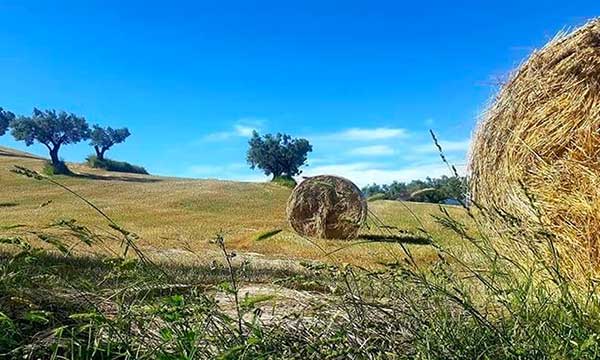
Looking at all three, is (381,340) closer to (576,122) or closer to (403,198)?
(403,198)

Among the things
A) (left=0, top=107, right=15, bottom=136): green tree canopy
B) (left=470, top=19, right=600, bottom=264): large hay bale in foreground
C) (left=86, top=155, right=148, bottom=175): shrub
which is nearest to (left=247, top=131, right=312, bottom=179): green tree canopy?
(left=86, top=155, right=148, bottom=175): shrub

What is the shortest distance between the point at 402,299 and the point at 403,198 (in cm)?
50

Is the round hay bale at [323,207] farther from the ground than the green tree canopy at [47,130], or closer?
closer

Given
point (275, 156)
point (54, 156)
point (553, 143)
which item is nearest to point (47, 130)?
point (54, 156)

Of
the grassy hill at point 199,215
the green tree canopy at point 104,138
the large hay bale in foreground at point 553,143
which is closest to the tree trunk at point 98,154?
the green tree canopy at point 104,138

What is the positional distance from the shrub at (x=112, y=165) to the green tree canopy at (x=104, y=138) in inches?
51.9

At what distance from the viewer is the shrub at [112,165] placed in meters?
40.8

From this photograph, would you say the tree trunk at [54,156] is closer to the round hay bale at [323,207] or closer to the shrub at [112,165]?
the shrub at [112,165]

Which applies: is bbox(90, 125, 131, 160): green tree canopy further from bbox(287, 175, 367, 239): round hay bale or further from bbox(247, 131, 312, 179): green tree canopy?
bbox(287, 175, 367, 239): round hay bale

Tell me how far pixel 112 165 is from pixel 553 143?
134ft

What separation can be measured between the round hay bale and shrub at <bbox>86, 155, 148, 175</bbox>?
102 feet

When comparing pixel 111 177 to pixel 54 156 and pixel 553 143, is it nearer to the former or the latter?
pixel 54 156

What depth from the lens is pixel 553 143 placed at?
3730mm

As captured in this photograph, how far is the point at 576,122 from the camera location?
3.66 m
